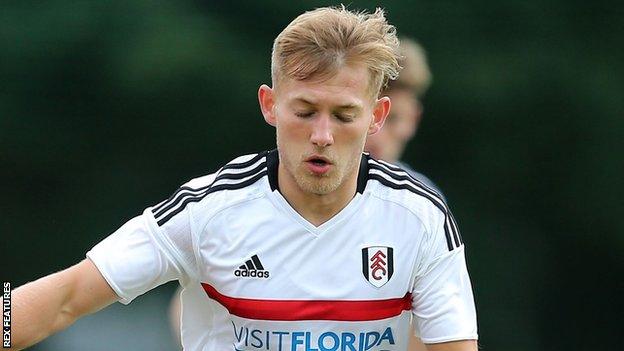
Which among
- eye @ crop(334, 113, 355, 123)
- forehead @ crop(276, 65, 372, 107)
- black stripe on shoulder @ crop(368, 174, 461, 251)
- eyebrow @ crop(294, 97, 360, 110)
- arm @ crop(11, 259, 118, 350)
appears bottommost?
arm @ crop(11, 259, 118, 350)

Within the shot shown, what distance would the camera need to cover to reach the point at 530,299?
22.5 ft

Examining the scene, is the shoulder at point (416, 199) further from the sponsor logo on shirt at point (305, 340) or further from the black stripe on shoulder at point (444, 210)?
the sponsor logo on shirt at point (305, 340)

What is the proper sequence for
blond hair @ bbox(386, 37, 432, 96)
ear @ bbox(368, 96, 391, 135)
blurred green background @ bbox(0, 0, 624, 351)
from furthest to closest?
blurred green background @ bbox(0, 0, 624, 351) → blond hair @ bbox(386, 37, 432, 96) → ear @ bbox(368, 96, 391, 135)

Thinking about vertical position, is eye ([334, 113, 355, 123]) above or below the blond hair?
below

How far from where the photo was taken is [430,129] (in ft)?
22.2

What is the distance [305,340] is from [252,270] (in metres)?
0.22

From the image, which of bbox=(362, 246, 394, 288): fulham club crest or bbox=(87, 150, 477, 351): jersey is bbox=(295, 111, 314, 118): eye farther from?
bbox=(362, 246, 394, 288): fulham club crest

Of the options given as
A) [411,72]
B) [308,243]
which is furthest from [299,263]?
[411,72]

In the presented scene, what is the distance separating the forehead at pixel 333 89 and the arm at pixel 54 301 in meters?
0.65

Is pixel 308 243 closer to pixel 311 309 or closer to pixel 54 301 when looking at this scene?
pixel 311 309

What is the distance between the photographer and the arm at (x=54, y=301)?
363 cm

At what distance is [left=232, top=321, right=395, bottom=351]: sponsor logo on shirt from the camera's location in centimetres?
374
